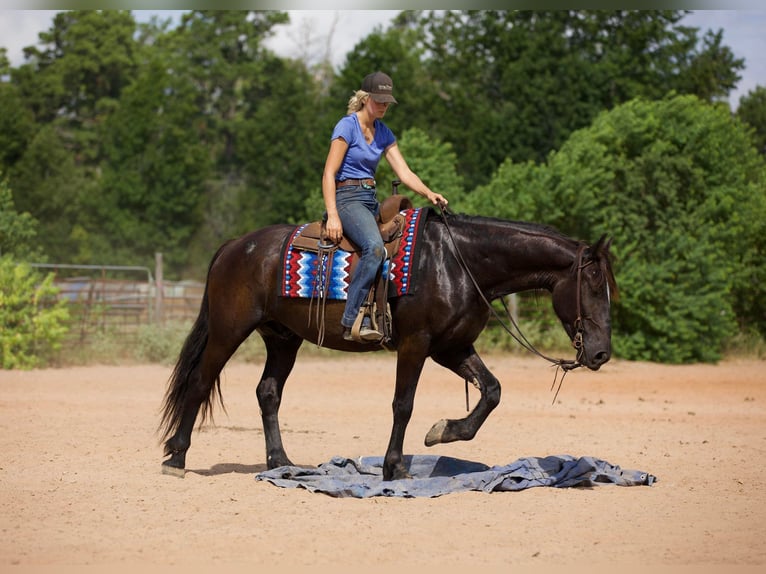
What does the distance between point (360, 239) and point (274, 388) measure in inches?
66.3

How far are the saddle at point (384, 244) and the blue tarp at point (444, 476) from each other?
3.42 feet

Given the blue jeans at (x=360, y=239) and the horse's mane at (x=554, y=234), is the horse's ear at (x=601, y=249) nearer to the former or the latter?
the horse's mane at (x=554, y=234)

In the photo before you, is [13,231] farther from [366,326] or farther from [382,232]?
[366,326]

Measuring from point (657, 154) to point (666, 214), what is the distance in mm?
1221

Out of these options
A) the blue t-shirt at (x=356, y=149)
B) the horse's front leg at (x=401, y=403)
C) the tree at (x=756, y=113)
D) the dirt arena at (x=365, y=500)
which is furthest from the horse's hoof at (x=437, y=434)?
the tree at (x=756, y=113)

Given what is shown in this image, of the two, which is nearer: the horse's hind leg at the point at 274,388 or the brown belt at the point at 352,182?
the brown belt at the point at 352,182

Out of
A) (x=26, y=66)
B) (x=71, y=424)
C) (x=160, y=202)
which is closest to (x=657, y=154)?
(x=71, y=424)

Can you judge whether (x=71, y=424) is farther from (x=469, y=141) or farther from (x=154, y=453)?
(x=469, y=141)

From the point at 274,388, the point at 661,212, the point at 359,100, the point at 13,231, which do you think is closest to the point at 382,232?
the point at 359,100

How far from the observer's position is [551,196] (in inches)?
811

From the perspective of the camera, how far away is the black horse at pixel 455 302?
728 cm

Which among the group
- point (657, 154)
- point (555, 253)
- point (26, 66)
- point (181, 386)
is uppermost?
point (26, 66)

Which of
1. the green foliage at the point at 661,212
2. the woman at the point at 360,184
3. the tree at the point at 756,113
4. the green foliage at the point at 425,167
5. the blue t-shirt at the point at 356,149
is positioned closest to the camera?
the woman at the point at 360,184

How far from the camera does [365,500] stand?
711 cm
